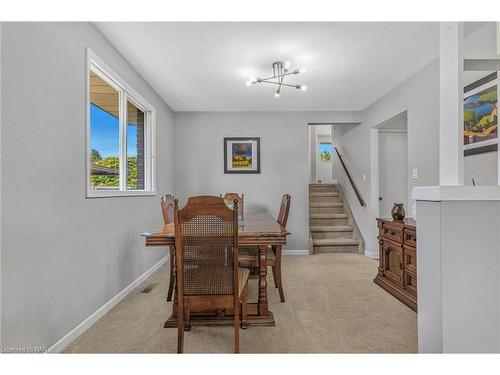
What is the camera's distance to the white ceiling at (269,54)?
2.42m

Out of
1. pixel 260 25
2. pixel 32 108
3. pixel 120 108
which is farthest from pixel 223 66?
pixel 32 108

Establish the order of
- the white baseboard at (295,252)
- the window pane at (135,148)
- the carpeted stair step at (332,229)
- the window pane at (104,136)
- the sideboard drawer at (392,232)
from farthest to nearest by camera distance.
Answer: the carpeted stair step at (332,229) → the white baseboard at (295,252) → the window pane at (135,148) → the sideboard drawer at (392,232) → the window pane at (104,136)

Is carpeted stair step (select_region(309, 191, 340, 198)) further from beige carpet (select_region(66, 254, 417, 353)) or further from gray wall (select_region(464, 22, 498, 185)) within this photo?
gray wall (select_region(464, 22, 498, 185))

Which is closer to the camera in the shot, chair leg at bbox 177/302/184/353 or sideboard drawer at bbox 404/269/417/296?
chair leg at bbox 177/302/184/353

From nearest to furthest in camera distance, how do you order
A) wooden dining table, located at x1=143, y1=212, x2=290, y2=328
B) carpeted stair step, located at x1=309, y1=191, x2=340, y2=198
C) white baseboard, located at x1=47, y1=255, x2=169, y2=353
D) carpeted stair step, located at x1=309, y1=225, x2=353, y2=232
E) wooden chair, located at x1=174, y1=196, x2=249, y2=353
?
wooden chair, located at x1=174, y1=196, x2=249, y2=353 → white baseboard, located at x1=47, y1=255, x2=169, y2=353 → wooden dining table, located at x1=143, y1=212, x2=290, y2=328 → carpeted stair step, located at x1=309, y1=225, x2=353, y2=232 → carpeted stair step, located at x1=309, y1=191, x2=340, y2=198

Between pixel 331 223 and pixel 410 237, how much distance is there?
109 inches

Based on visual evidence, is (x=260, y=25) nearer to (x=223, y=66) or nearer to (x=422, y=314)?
(x=223, y=66)

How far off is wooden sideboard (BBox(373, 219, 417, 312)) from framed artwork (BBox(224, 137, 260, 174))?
91.0 inches

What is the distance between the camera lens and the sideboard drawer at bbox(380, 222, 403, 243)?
2919 millimetres

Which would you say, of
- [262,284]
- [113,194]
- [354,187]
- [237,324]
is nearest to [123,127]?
[113,194]

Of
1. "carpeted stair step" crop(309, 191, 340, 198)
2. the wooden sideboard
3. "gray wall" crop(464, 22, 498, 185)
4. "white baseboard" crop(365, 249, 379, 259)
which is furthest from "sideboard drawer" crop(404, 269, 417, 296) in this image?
"carpeted stair step" crop(309, 191, 340, 198)

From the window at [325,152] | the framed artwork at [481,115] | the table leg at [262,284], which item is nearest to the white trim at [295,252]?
the table leg at [262,284]

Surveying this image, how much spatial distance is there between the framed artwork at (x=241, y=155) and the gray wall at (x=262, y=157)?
0.08 m

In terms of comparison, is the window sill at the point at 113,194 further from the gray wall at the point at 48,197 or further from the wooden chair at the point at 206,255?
the wooden chair at the point at 206,255
